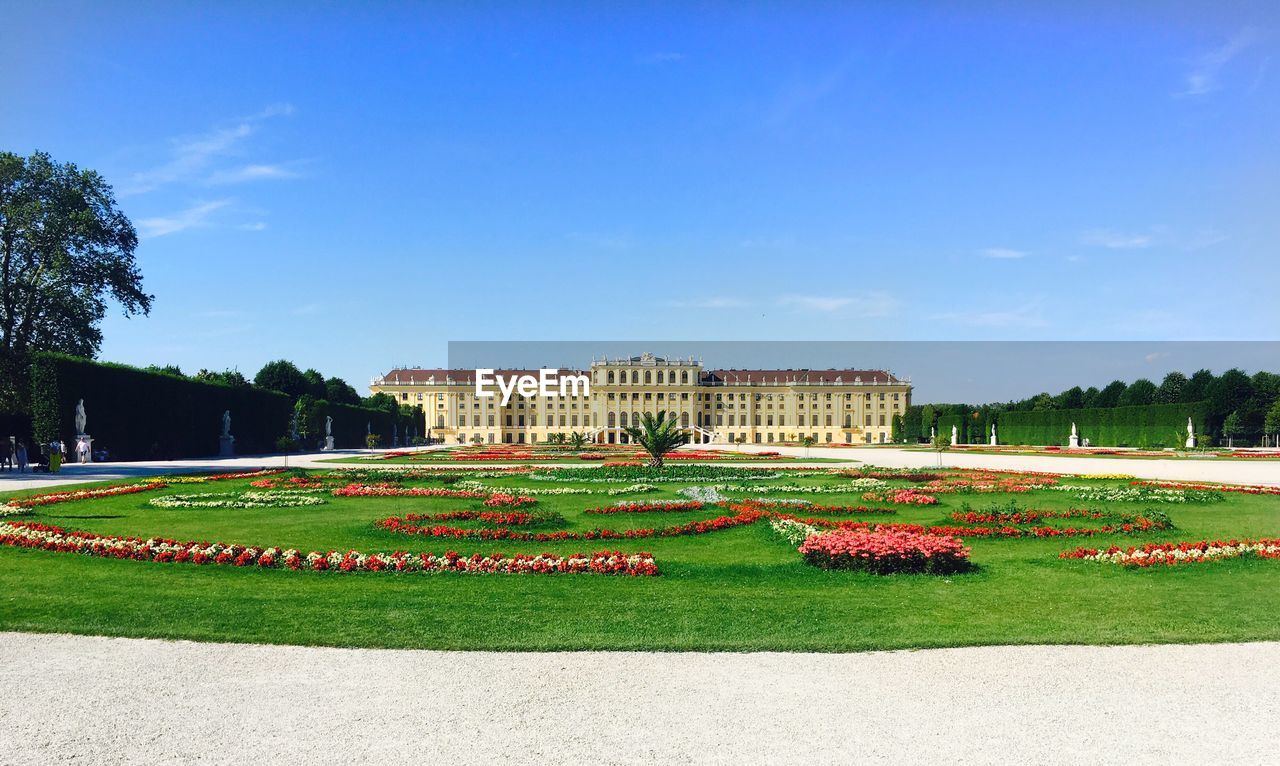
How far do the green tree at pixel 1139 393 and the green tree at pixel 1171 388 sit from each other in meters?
0.56

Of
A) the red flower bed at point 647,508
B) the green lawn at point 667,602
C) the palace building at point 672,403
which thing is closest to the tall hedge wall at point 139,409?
the green lawn at point 667,602

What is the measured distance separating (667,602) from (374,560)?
2801 mm

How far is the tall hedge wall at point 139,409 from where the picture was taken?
82.1 feet

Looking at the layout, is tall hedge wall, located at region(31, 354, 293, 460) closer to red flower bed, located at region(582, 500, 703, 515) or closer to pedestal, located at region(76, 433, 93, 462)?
pedestal, located at region(76, 433, 93, 462)

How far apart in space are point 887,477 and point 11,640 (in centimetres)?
1723

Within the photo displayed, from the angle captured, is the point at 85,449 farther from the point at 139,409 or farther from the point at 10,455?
the point at 139,409

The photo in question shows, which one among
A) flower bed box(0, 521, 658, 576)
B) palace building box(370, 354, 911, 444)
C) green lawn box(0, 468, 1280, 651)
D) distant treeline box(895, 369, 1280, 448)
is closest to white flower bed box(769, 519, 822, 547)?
green lawn box(0, 468, 1280, 651)

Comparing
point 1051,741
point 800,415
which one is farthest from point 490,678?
point 800,415

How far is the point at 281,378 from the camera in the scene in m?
63.3

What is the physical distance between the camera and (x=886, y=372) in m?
113

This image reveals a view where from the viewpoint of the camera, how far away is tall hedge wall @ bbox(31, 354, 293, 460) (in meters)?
25.0

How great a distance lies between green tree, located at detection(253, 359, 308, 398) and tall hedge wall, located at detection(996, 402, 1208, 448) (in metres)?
51.6

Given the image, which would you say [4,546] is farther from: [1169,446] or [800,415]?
[800,415]

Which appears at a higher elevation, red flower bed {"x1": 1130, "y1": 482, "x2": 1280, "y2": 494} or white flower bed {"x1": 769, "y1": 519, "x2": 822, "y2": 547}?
white flower bed {"x1": 769, "y1": 519, "x2": 822, "y2": 547}
